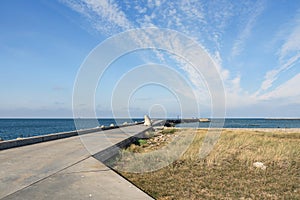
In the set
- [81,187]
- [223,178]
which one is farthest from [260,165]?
[81,187]

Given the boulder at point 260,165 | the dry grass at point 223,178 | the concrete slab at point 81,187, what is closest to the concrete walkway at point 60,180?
the concrete slab at point 81,187

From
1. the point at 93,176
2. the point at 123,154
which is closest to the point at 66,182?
the point at 93,176

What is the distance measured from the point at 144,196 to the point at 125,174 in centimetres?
220

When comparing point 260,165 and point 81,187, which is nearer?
point 81,187

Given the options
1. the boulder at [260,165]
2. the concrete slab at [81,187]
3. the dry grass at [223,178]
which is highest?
the concrete slab at [81,187]

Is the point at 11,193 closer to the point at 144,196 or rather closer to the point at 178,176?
the point at 144,196

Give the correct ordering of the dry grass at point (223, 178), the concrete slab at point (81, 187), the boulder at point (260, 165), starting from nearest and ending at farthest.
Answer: the concrete slab at point (81, 187) < the dry grass at point (223, 178) < the boulder at point (260, 165)

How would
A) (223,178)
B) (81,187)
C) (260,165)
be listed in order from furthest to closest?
(260,165) → (223,178) → (81,187)

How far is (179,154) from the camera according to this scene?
10.7m

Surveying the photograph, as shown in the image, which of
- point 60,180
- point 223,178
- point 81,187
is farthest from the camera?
point 223,178

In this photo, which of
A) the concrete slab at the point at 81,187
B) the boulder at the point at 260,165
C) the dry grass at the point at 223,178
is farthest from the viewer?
the boulder at the point at 260,165

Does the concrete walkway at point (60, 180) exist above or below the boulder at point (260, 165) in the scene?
above

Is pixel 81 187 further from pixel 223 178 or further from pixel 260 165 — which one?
pixel 260 165

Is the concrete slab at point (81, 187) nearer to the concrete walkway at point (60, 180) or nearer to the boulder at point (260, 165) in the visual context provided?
the concrete walkway at point (60, 180)
